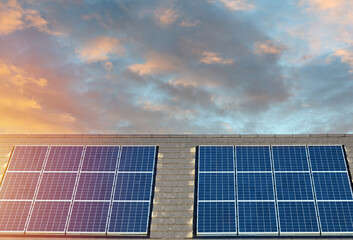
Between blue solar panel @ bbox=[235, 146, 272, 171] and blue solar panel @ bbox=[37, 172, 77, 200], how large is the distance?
48.3 ft

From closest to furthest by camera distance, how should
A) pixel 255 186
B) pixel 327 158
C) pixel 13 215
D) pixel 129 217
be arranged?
pixel 129 217 → pixel 13 215 → pixel 255 186 → pixel 327 158

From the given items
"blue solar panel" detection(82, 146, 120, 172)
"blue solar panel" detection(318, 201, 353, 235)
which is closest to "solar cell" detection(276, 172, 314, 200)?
"blue solar panel" detection(318, 201, 353, 235)

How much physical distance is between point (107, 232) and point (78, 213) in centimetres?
301

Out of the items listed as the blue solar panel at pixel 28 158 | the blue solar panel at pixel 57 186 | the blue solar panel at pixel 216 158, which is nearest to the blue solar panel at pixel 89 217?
the blue solar panel at pixel 57 186

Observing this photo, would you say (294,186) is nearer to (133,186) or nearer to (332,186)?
(332,186)

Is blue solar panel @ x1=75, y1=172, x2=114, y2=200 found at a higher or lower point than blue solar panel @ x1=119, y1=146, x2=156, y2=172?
lower

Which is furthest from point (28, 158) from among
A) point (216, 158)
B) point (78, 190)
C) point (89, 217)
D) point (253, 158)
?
point (253, 158)

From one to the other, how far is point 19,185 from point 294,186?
23.6 meters

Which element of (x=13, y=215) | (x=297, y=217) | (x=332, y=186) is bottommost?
(x=13, y=215)

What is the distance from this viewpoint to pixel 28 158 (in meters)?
27.9

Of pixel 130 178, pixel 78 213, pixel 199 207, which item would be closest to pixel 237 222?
pixel 199 207

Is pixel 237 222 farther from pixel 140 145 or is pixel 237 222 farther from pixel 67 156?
pixel 67 156

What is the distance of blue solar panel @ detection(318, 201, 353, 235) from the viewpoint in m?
22.7

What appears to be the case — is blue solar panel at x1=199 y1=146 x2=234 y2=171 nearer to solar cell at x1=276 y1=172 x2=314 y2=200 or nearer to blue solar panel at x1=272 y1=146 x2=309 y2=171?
blue solar panel at x1=272 y1=146 x2=309 y2=171
